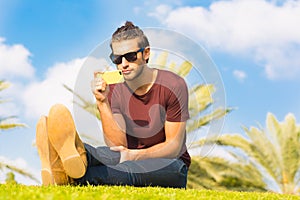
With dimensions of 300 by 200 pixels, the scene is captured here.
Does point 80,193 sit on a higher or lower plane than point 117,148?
lower

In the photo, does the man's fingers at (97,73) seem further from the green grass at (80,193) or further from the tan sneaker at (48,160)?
the green grass at (80,193)

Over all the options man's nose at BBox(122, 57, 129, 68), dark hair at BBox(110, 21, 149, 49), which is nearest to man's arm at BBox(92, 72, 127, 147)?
man's nose at BBox(122, 57, 129, 68)

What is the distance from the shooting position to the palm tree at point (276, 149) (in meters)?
19.1

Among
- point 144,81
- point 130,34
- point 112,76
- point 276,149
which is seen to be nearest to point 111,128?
point 112,76

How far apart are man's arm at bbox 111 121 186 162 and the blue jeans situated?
63mm

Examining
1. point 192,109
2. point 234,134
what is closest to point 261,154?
point 234,134

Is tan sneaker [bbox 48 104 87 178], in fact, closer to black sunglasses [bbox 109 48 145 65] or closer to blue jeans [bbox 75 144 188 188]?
blue jeans [bbox 75 144 188 188]

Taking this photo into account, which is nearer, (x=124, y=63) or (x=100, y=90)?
(x=100, y=90)

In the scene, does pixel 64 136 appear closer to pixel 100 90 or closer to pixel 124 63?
pixel 100 90

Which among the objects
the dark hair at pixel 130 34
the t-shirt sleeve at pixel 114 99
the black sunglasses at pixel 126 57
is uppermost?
the dark hair at pixel 130 34

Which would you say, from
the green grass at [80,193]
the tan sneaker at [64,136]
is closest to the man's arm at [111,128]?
the tan sneaker at [64,136]

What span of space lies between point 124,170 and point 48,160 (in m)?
0.90

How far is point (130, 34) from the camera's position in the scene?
605 centimetres

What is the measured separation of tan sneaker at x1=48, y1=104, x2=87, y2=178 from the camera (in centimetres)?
518
